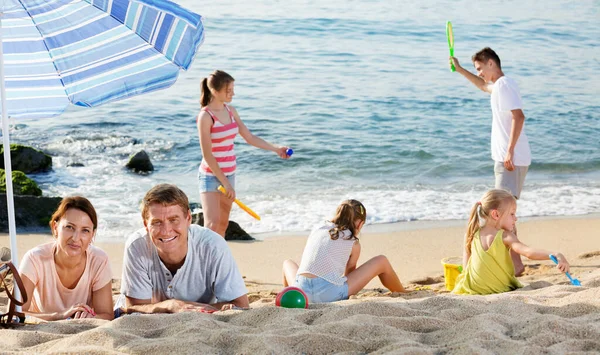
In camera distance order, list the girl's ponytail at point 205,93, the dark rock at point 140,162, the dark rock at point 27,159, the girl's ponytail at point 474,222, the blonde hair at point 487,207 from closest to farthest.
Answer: the blonde hair at point 487,207
the girl's ponytail at point 474,222
the girl's ponytail at point 205,93
the dark rock at point 27,159
the dark rock at point 140,162

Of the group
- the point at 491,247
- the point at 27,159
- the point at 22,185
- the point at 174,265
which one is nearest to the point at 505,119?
the point at 491,247

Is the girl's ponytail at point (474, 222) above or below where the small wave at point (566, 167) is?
above

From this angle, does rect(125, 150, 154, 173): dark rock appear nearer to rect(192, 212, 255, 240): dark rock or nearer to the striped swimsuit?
rect(192, 212, 255, 240): dark rock

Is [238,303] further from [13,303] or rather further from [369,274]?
[369,274]

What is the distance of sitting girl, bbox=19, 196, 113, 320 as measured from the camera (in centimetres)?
Result: 418

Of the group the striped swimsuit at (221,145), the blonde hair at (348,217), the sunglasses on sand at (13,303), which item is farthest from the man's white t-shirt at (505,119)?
the sunglasses on sand at (13,303)

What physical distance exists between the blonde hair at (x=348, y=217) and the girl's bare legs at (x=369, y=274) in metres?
0.27

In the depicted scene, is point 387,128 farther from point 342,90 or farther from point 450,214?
point 450,214

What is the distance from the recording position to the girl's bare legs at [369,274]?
5.35 meters

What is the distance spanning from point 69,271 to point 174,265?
575mm

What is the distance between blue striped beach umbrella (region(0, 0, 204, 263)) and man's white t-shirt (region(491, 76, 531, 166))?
289 cm

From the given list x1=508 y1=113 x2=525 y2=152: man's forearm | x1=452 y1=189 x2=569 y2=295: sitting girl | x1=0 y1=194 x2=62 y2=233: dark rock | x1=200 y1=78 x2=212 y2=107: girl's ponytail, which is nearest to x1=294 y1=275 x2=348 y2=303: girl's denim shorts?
x1=452 y1=189 x2=569 y2=295: sitting girl

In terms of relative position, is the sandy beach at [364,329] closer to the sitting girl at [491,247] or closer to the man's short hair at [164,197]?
the sitting girl at [491,247]

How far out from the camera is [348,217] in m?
5.26
